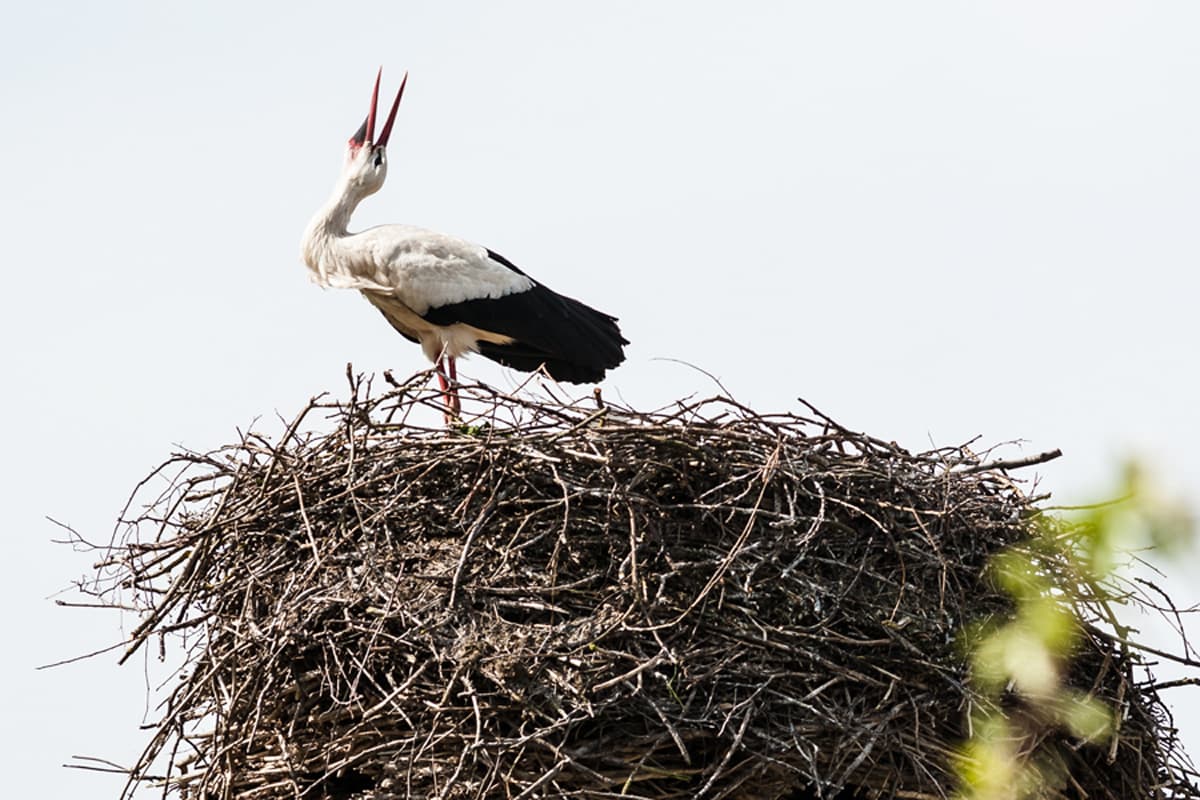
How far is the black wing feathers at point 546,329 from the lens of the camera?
6898 millimetres

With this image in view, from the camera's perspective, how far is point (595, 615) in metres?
4.31

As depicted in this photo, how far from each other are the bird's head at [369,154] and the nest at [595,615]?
290cm

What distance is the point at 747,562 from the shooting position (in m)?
4.38

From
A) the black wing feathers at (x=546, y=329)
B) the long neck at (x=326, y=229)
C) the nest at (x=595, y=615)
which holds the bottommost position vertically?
the nest at (x=595, y=615)

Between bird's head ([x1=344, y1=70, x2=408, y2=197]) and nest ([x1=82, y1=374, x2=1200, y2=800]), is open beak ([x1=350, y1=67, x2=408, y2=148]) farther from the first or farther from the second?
nest ([x1=82, y1=374, x2=1200, y2=800])

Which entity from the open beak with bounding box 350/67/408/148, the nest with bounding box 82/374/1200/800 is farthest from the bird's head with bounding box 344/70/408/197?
the nest with bounding box 82/374/1200/800

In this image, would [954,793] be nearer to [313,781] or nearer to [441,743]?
[441,743]

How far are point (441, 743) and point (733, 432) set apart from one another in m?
1.25

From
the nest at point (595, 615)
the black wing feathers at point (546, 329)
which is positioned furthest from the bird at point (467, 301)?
the nest at point (595, 615)

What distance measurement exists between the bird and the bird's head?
41 cm

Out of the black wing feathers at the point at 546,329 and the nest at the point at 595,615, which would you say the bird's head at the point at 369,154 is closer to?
the black wing feathers at the point at 546,329

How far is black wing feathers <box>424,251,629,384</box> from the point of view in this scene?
6.90 meters

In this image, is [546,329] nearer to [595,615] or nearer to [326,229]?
→ [326,229]

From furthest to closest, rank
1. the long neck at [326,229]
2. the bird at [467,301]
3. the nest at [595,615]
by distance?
the long neck at [326,229]
the bird at [467,301]
the nest at [595,615]
